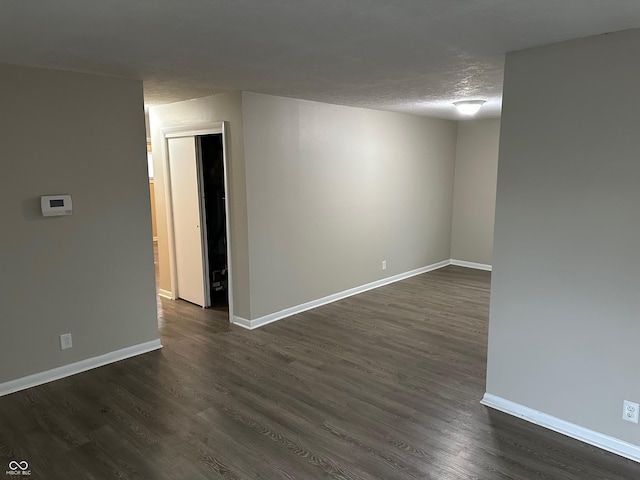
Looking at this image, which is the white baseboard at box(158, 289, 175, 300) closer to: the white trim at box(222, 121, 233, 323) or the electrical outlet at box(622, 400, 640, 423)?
the white trim at box(222, 121, 233, 323)

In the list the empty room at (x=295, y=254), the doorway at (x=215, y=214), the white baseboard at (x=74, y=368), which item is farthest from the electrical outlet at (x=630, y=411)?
the doorway at (x=215, y=214)

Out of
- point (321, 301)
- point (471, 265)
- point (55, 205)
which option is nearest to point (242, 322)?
point (321, 301)

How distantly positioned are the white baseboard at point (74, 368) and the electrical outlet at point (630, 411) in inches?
140

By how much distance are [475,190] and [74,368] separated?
19.8ft

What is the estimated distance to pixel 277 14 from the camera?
196 cm

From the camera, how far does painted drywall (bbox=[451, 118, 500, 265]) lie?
6848mm

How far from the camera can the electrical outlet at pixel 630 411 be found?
2.44 metres

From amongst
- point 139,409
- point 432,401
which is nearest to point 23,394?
point 139,409

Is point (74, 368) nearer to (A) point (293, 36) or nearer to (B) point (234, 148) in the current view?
(B) point (234, 148)

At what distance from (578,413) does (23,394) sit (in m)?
3.74

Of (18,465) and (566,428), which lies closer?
(18,465)

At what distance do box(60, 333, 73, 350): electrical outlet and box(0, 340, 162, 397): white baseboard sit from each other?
6.1 inches

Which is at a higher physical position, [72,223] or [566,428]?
[72,223]

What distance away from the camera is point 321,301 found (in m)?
5.22
